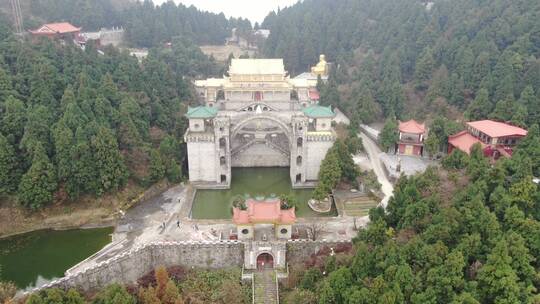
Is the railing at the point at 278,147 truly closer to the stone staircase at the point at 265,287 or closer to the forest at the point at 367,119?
the forest at the point at 367,119

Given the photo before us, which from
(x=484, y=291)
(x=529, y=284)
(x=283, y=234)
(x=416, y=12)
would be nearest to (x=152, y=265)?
(x=283, y=234)

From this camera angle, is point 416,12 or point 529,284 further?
point 416,12

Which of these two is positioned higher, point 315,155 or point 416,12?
point 416,12

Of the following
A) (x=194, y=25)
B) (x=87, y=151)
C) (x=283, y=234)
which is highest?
(x=194, y=25)

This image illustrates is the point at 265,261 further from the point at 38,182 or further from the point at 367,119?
the point at 367,119

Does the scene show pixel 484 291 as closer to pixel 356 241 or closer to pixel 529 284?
pixel 529 284

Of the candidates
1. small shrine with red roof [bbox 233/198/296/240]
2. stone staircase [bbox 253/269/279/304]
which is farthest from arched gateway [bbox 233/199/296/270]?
stone staircase [bbox 253/269/279/304]

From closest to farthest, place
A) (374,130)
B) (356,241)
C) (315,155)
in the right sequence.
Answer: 1. (356,241)
2. (315,155)
3. (374,130)

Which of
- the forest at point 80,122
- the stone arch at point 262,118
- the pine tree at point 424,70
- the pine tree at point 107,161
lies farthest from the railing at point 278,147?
the pine tree at point 424,70
